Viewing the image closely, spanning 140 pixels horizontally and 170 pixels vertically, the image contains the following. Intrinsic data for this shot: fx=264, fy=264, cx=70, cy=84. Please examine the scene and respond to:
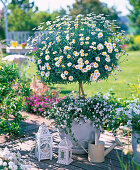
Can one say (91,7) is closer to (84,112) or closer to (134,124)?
(84,112)

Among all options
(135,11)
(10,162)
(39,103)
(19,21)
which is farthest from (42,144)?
(135,11)

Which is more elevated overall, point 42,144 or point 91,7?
point 91,7

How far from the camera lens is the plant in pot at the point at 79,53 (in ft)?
8.74

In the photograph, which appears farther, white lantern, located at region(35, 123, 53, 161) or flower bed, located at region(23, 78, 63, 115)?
flower bed, located at region(23, 78, 63, 115)

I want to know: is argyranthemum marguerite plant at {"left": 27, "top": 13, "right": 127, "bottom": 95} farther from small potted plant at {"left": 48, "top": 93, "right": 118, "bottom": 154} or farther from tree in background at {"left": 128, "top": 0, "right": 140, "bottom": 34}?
tree in background at {"left": 128, "top": 0, "right": 140, "bottom": 34}

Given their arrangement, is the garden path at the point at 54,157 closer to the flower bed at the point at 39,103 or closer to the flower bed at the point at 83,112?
the flower bed at the point at 83,112

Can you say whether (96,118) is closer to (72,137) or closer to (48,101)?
(72,137)

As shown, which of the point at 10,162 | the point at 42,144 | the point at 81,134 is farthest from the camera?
the point at 81,134

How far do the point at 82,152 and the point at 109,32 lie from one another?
4.46 feet

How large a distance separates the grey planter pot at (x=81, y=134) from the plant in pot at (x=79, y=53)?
2 centimetres

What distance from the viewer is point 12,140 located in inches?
130

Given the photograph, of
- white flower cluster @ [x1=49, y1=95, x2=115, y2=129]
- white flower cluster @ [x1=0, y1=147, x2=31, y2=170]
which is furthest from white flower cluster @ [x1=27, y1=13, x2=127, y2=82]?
white flower cluster @ [x1=0, y1=147, x2=31, y2=170]

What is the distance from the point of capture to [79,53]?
8.79ft

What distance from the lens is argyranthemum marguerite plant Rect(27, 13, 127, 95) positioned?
2.66 m
